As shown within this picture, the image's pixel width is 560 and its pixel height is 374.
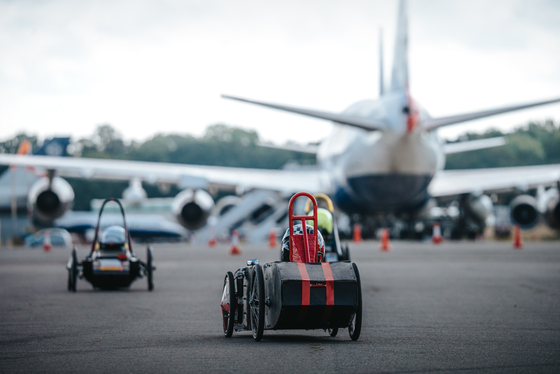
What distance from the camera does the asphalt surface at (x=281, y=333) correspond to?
5.59 meters

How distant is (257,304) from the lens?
6.57 meters

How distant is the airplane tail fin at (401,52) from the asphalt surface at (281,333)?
41.0 feet

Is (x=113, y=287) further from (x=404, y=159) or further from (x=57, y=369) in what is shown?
(x=404, y=159)

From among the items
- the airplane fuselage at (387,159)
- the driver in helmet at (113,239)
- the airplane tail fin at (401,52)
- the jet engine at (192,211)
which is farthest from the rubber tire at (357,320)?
the jet engine at (192,211)

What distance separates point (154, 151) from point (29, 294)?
8864cm

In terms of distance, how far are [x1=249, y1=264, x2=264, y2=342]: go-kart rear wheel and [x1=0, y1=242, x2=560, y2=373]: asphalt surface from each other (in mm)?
139

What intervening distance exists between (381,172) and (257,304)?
1884 cm

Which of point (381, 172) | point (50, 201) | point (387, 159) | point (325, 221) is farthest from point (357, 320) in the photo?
point (50, 201)

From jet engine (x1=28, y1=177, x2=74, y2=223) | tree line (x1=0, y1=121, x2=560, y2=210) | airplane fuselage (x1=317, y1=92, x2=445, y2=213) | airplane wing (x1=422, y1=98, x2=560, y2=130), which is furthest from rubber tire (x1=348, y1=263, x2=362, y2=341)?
tree line (x1=0, y1=121, x2=560, y2=210)

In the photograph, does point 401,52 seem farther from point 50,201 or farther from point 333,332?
point 333,332

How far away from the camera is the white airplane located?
23.7 meters

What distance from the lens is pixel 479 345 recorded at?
6539 millimetres

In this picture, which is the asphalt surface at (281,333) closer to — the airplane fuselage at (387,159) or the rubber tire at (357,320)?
the rubber tire at (357,320)

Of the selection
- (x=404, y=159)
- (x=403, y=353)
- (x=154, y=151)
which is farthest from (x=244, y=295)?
(x=154, y=151)
